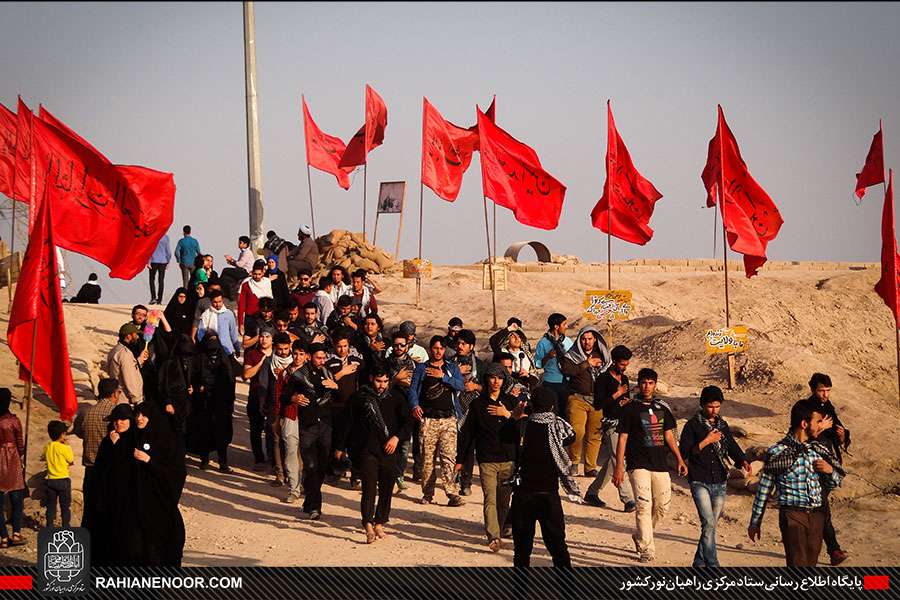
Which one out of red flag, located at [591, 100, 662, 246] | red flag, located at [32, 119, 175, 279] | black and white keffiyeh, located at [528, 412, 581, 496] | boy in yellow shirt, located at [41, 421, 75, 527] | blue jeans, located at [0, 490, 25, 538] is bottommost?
blue jeans, located at [0, 490, 25, 538]

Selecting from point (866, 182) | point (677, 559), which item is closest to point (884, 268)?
point (866, 182)

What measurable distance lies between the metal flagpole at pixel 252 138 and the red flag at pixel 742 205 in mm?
10527

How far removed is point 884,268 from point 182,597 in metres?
9.70

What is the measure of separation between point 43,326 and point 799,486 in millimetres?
7026

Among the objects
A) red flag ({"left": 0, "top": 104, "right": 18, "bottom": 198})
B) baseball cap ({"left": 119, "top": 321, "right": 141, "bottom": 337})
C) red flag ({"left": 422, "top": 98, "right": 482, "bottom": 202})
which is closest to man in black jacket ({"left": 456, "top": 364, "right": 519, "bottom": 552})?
baseball cap ({"left": 119, "top": 321, "right": 141, "bottom": 337})

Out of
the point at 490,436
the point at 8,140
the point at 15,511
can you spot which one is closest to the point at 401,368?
the point at 490,436

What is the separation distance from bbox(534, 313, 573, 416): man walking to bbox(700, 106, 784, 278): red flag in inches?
155

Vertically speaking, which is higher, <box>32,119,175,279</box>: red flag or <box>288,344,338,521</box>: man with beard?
<box>32,119,175,279</box>: red flag

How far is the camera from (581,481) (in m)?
14.0

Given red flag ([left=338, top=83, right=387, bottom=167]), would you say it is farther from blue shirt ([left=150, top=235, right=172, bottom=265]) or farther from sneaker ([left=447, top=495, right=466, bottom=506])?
sneaker ([left=447, top=495, right=466, bottom=506])

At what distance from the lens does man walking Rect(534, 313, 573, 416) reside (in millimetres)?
13703

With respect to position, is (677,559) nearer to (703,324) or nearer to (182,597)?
(182,597)

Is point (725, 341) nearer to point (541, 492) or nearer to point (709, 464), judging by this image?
point (709, 464)

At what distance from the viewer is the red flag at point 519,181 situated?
18.3 metres
